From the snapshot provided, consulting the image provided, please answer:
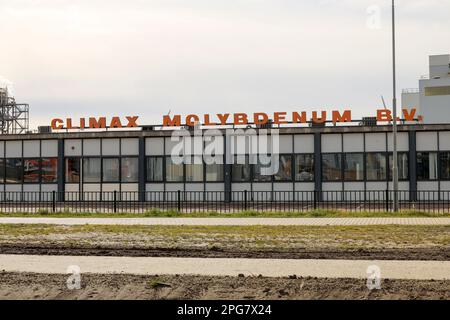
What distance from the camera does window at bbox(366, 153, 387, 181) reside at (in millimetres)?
35156

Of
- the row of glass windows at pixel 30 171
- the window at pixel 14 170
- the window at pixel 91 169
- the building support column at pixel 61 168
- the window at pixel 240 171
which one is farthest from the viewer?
the window at pixel 14 170

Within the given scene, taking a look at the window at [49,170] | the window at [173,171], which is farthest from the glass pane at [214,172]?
the window at [49,170]

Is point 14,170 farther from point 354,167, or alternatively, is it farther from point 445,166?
point 445,166

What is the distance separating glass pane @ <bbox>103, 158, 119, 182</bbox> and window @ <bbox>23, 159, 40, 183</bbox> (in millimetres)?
4604

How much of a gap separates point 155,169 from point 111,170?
289cm

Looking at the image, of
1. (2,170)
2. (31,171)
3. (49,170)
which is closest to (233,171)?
(49,170)

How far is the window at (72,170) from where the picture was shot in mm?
38625

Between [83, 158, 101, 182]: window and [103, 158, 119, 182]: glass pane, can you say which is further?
[83, 158, 101, 182]: window

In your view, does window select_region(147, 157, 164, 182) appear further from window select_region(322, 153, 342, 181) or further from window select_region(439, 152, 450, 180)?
window select_region(439, 152, 450, 180)

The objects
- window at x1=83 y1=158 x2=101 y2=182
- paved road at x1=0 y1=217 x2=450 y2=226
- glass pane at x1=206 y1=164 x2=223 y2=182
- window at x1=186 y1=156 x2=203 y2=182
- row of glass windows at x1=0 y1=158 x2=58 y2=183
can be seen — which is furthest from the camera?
row of glass windows at x1=0 y1=158 x2=58 y2=183

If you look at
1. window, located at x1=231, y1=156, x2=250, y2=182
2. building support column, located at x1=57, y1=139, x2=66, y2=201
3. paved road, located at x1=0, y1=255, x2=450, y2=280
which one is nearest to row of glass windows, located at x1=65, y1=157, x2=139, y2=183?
building support column, located at x1=57, y1=139, x2=66, y2=201

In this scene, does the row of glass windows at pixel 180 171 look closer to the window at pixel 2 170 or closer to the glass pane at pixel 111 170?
the glass pane at pixel 111 170

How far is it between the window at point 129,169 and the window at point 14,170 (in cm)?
694

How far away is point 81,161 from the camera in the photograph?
3869cm
